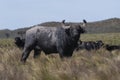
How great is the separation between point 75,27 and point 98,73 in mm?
6571

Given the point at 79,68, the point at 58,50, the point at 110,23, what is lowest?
the point at 110,23

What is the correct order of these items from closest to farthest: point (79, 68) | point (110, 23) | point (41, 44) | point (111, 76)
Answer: point (111, 76) < point (79, 68) < point (41, 44) < point (110, 23)

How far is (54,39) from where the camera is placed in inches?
675

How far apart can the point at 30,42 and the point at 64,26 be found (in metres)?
1.97

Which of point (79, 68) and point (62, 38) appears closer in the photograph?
point (79, 68)

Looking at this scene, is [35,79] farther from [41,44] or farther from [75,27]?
[41,44]

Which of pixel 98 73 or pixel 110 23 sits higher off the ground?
pixel 98 73

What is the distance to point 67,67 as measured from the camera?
36.7 feet

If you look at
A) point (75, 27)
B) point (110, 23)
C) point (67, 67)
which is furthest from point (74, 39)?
point (110, 23)

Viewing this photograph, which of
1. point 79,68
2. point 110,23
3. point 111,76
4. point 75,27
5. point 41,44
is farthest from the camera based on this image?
point 110,23

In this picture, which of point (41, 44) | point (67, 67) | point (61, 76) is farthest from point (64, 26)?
point (61, 76)

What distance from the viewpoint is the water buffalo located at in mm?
16614

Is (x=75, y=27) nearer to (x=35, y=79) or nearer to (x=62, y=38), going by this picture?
(x=62, y=38)

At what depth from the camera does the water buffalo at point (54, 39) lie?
16.6 meters
